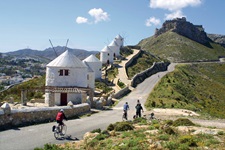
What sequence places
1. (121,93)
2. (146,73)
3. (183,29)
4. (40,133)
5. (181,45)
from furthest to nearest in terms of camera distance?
(183,29) → (181,45) → (146,73) → (121,93) → (40,133)

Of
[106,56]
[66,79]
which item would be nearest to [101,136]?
[66,79]

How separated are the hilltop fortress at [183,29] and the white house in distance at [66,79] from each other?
122m

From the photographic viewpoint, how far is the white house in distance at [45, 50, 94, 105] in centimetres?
3588

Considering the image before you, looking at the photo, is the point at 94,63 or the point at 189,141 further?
the point at 94,63

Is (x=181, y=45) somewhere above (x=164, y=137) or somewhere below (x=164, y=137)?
above

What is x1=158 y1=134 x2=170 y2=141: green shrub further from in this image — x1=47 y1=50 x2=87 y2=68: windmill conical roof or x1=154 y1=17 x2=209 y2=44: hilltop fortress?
x1=154 y1=17 x2=209 y2=44: hilltop fortress

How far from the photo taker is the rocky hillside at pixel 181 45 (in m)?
124

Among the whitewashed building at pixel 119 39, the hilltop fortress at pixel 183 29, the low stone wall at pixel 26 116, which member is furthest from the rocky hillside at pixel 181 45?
the low stone wall at pixel 26 116

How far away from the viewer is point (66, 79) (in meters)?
37.1

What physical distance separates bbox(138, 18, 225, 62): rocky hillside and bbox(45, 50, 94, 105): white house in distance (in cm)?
8348

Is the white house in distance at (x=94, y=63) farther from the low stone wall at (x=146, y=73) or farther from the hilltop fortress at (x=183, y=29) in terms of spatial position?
the hilltop fortress at (x=183, y=29)

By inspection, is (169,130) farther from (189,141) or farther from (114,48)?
(114,48)

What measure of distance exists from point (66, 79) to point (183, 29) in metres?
127

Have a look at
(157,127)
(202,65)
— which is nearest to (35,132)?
(157,127)
